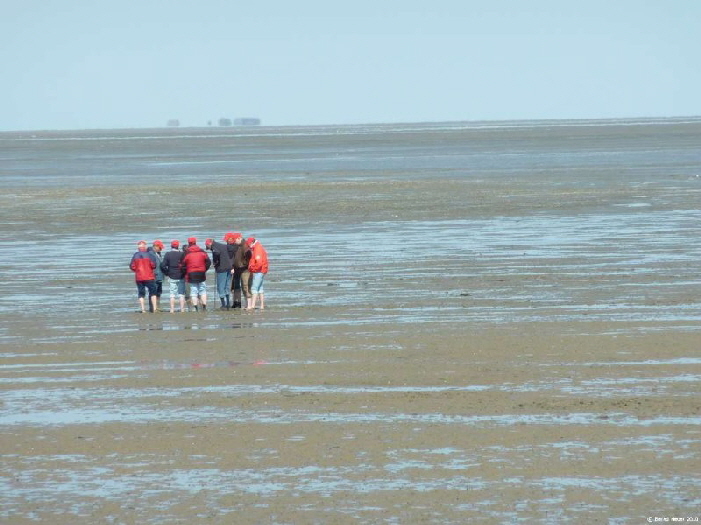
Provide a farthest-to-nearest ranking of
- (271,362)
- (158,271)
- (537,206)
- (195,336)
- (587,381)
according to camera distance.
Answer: (537,206) → (158,271) → (195,336) → (271,362) → (587,381)

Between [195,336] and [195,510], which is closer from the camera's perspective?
[195,510]

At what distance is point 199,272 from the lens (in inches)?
982

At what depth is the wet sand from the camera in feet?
40.4

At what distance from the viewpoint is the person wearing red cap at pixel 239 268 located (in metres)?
25.3

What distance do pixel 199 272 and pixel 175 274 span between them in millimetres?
415

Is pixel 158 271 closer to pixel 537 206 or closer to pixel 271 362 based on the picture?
pixel 271 362

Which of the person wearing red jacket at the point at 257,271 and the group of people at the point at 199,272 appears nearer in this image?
the person wearing red jacket at the point at 257,271

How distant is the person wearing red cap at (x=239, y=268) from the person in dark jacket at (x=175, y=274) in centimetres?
91

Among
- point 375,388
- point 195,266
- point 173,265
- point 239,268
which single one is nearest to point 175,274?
point 173,265

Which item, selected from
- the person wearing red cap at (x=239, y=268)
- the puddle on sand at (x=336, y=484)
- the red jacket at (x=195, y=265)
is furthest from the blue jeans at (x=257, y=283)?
the puddle on sand at (x=336, y=484)

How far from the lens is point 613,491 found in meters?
12.2

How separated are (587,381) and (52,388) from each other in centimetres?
624

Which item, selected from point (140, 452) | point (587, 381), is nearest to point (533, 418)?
point (587, 381)

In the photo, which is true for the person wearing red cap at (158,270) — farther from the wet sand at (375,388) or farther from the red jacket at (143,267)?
the wet sand at (375,388)
